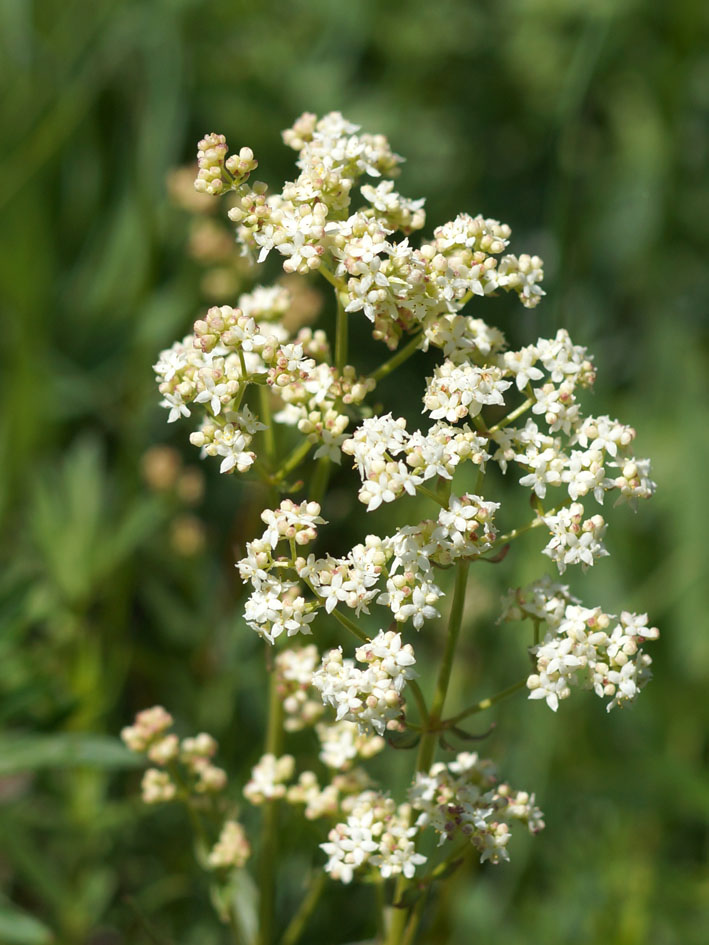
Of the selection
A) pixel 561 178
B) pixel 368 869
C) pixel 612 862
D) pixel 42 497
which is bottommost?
pixel 368 869

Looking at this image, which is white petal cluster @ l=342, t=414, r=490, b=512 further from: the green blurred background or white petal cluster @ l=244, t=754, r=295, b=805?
the green blurred background

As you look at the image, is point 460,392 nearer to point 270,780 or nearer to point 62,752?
point 270,780

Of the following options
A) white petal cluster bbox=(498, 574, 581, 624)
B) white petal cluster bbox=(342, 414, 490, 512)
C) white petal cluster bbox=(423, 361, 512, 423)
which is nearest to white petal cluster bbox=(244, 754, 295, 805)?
white petal cluster bbox=(498, 574, 581, 624)

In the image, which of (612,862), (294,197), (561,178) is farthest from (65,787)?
(561,178)

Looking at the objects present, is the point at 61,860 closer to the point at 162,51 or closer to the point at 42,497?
the point at 42,497

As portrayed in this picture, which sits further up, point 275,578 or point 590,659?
point 590,659

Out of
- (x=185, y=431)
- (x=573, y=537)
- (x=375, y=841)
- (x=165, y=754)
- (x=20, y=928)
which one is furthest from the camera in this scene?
(x=185, y=431)

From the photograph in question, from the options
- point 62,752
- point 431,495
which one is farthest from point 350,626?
point 62,752
